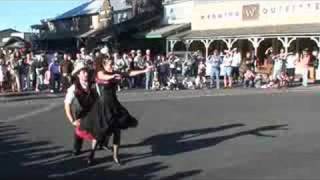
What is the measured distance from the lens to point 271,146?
12180 mm

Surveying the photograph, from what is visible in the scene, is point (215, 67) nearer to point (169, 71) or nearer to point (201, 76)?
point (201, 76)

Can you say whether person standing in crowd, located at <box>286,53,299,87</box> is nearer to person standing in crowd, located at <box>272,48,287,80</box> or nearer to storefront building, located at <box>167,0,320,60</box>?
person standing in crowd, located at <box>272,48,287,80</box>

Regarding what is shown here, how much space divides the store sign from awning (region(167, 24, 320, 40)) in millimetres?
566

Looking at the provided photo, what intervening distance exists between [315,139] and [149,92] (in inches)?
581

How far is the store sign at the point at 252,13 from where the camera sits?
1430 inches

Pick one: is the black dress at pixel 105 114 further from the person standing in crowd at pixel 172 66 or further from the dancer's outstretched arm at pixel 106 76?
the person standing in crowd at pixel 172 66

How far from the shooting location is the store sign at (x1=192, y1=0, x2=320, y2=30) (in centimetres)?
3631

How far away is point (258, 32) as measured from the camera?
3681 centimetres

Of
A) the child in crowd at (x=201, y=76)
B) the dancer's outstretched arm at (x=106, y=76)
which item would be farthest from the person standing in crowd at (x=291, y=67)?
the dancer's outstretched arm at (x=106, y=76)

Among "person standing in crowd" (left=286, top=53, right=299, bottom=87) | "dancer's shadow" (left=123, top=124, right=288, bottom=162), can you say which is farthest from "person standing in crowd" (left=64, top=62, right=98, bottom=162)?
"person standing in crowd" (left=286, top=53, right=299, bottom=87)

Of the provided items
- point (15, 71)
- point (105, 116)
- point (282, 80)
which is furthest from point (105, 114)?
point (282, 80)

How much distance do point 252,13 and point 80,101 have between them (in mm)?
29532

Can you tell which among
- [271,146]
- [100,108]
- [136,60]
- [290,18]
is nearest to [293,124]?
[271,146]

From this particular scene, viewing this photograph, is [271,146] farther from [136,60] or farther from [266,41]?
[266,41]
